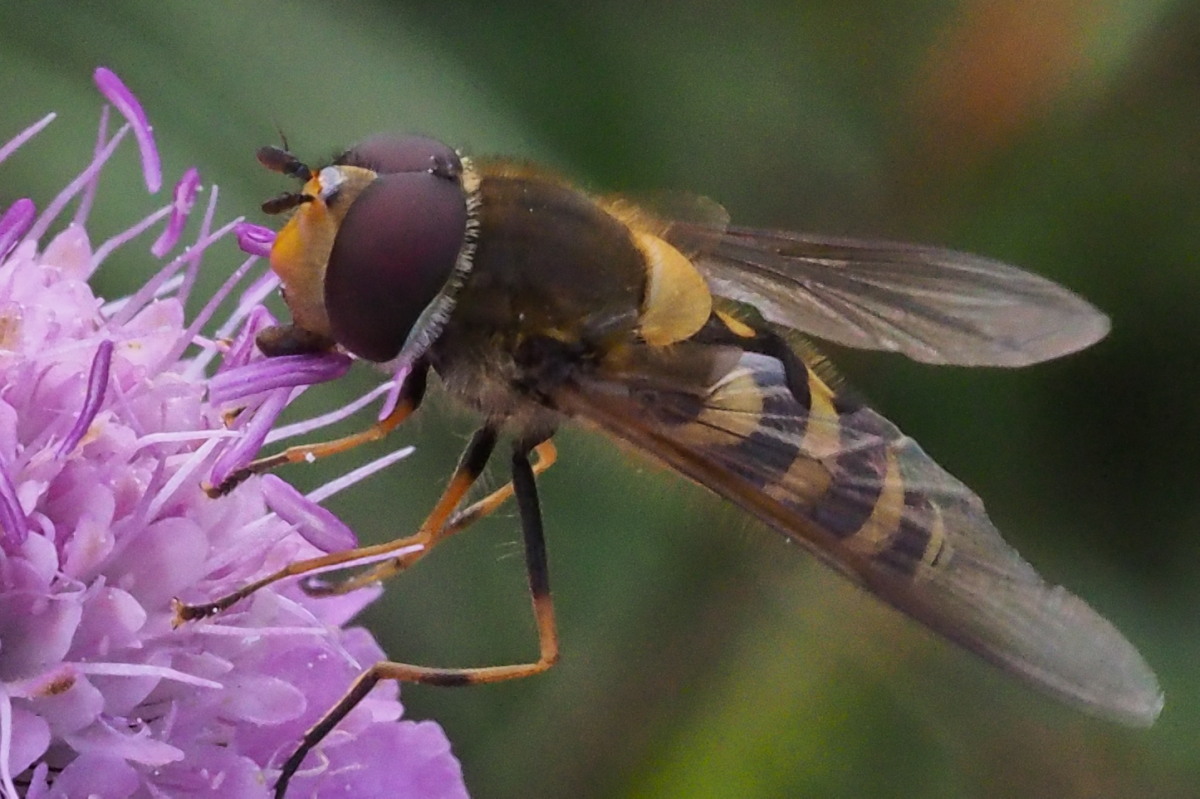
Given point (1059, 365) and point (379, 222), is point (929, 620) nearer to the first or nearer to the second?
point (379, 222)

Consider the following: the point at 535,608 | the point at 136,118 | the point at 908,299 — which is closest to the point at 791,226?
the point at 908,299

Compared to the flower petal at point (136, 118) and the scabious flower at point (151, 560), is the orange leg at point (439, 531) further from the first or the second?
the flower petal at point (136, 118)

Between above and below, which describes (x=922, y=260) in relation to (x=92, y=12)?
above

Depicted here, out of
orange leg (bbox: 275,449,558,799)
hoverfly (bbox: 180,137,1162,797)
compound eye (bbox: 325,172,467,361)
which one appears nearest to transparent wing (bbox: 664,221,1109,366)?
hoverfly (bbox: 180,137,1162,797)

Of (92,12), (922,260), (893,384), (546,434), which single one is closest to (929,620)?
(546,434)

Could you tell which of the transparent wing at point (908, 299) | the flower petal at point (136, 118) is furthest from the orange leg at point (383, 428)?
the transparent wing at point (908, 299)

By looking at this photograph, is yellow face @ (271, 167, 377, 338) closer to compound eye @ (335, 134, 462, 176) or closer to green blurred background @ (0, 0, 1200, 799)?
compound eye @ (335, 134, 462, 176)

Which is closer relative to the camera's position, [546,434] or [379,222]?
[379,222]
